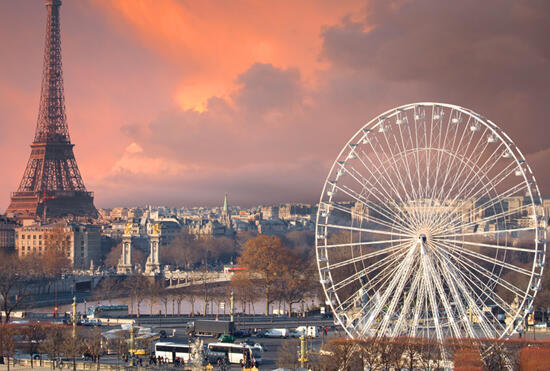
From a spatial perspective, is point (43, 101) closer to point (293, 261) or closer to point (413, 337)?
point (293, 261)

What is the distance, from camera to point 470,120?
34.9m

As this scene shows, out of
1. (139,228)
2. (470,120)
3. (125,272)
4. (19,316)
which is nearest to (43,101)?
(139,228)

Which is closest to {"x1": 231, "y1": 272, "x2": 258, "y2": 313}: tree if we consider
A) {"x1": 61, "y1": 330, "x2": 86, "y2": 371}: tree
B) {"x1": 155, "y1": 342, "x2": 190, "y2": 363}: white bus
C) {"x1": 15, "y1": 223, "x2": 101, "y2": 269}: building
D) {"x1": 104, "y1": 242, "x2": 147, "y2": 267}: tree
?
{"x1": 61, "y1": 330, "x2": 86, "y2": 371}: tree

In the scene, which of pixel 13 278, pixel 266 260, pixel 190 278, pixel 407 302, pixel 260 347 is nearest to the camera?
pixel 407 302

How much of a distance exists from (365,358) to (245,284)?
1326 inches

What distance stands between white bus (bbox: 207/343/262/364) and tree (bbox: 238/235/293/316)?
25.7 metres

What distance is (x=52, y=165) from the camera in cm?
12488

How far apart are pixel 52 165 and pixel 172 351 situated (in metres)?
90.8

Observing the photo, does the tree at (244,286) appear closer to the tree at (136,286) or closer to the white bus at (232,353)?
the tree at (136,286)

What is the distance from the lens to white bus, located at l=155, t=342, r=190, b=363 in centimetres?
3753

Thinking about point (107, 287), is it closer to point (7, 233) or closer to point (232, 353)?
point (7, 233)

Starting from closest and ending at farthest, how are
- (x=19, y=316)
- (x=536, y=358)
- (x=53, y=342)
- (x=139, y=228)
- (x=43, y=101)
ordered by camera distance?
1. (x=536, y=358)
2. (x=53, y=342)
3. (x=19, y=316)
4. (x=43, y=101)
5. (x=139, y=228)

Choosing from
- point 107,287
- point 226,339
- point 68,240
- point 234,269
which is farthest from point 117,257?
point 226,339

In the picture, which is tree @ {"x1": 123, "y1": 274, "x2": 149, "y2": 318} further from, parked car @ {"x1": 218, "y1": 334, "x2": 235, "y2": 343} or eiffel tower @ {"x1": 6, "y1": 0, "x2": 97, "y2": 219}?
eiffel tower @ {"x1": 6, "y1": 0, "x2": 97, "y2": 219}
